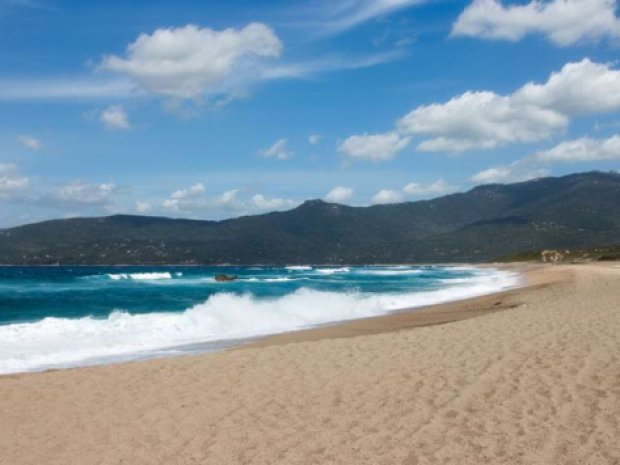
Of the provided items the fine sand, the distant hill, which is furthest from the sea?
the distant hill

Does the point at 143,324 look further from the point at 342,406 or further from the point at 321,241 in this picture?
the point at 321,241

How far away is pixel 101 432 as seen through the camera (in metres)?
7.80

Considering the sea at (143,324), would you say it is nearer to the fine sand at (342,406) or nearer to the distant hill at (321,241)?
the fine sand at (342,406)

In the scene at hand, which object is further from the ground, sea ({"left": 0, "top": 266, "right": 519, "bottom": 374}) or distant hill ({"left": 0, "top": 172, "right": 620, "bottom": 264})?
distant hill ({"left": 0, "top": 172, "right": 620, "bottom": 264})

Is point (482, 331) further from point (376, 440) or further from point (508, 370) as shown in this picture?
point (376, 440)

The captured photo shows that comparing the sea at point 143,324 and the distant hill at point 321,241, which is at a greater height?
the distant hill at point 321,241

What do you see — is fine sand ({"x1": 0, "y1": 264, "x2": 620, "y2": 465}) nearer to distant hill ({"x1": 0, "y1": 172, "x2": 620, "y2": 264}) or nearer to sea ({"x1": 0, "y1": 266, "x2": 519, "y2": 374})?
sea ({"x1": 0, "y1": 266, "x2": 519, "y2": 374})

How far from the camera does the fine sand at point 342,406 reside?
21.4 ft

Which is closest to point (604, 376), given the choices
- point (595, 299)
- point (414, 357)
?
point (414, 357)

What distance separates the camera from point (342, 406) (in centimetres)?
825

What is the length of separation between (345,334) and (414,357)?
263 inches

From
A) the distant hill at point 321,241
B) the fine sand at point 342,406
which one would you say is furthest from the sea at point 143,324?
the distant hill at point 321,241

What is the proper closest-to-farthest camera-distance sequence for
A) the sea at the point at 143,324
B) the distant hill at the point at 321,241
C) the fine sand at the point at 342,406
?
the fine sand at the point at 342,406, the sea at the point at 143,324, the distant hill at the point at 321,241

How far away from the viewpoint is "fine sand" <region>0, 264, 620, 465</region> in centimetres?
653
